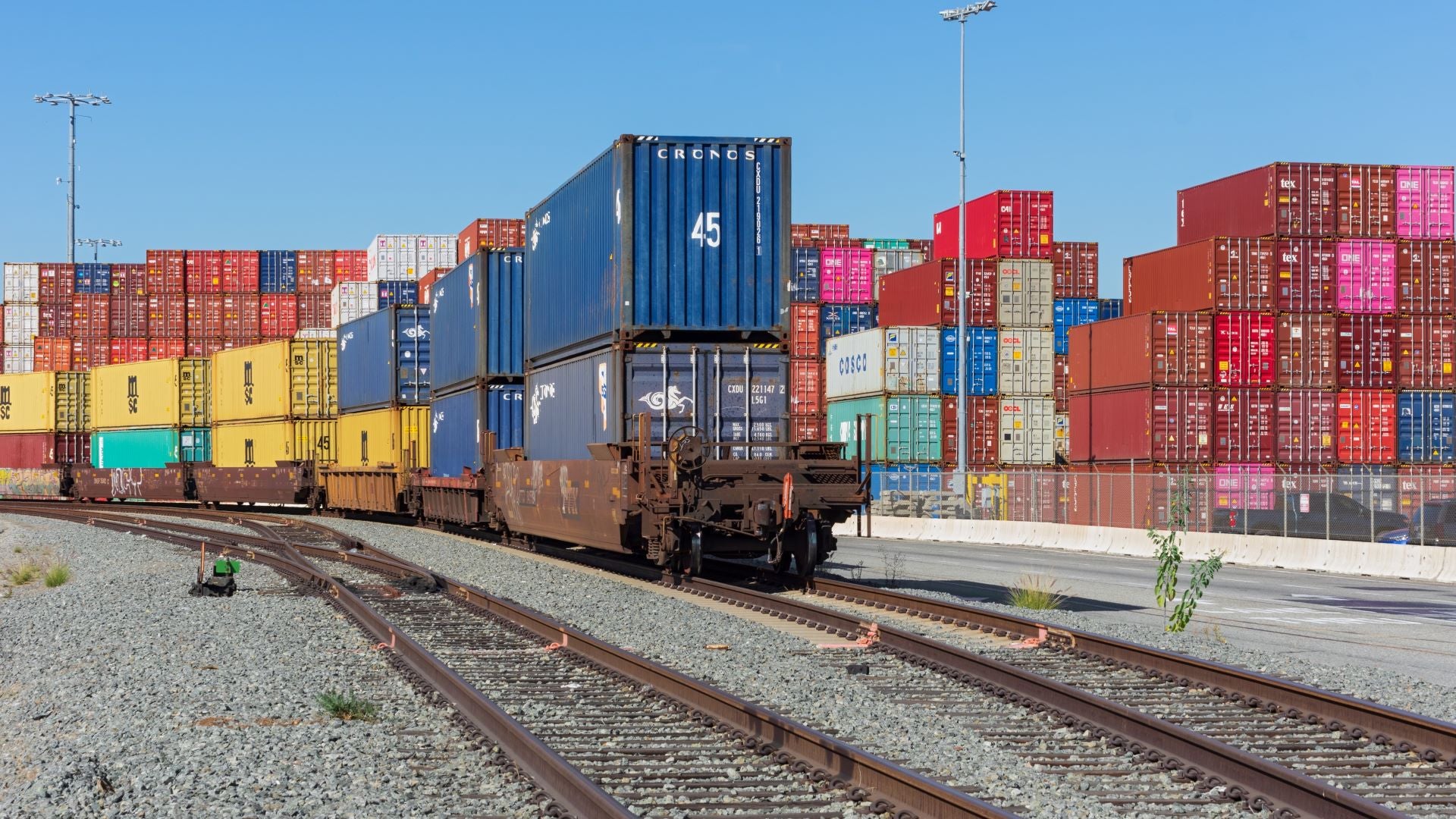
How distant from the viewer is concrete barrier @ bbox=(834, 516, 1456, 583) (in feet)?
86.6

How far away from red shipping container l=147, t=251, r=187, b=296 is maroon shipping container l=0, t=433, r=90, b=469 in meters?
19.2

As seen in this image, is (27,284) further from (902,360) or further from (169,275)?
(902,360)

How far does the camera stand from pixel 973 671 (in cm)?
1170

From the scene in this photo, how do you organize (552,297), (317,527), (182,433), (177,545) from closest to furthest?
1. (552,297)
2. (177,545)
3. (317,527)
4. (182,433)

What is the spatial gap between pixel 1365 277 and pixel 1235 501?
37.5 ft

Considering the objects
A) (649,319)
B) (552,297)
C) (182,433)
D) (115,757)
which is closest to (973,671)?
(115,757)

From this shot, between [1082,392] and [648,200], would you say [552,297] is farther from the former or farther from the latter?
[1082,392]

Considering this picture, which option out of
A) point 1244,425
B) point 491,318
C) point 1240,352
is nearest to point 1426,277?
point 1240,352

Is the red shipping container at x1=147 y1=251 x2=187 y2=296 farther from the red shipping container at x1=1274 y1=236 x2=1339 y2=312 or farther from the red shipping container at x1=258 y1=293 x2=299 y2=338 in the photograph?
the red shipping container at x1=1274 y1=236 x2=1339 y2=312

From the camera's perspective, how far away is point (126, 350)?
7719 centimetres

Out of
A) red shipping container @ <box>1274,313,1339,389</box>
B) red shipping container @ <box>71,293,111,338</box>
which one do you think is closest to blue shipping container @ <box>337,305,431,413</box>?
red shipping container @ <box>1274,313,1339,389</box>

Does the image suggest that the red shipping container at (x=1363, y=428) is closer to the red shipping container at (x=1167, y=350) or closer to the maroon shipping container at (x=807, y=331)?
the red shipping container at (x=1167, y=350)

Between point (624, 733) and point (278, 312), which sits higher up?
point (278, 312)

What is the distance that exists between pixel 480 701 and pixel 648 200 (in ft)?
38.7
